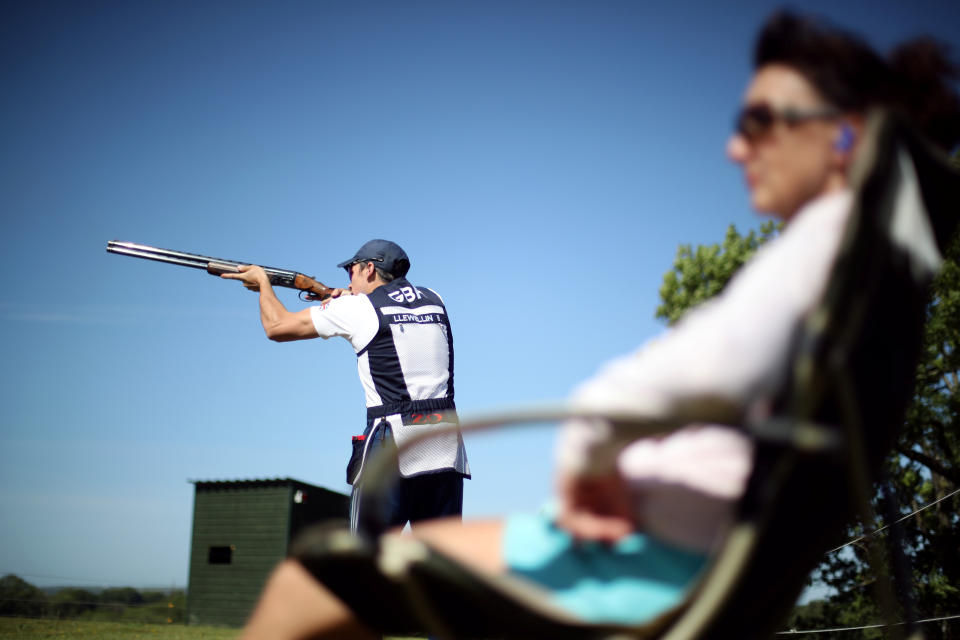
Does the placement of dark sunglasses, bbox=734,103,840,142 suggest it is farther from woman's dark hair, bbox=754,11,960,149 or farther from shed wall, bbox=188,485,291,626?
shed wall, bbox=188,485,291,626

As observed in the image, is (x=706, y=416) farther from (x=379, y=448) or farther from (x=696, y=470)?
(x=379, y=448)

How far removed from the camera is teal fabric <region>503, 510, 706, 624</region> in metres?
0.98

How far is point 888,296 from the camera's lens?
102 centimetres

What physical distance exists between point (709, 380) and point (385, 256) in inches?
176

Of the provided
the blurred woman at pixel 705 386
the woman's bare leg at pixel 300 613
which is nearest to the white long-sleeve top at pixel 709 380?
the blurred woman at pixel 705 386

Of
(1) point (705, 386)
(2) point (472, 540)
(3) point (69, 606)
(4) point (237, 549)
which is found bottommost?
(3) point (69, 606)

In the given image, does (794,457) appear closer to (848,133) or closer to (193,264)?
(848,133)

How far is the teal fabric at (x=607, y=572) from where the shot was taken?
975 millimetres

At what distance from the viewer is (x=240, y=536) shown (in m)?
20.6

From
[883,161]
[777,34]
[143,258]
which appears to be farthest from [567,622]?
[143,258]

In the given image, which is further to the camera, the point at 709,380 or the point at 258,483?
the point at 258,483

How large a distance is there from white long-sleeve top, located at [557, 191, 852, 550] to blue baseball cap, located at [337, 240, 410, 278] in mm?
4257

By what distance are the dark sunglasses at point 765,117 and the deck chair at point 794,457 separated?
15 cm

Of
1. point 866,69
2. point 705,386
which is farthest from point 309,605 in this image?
point 866,69
